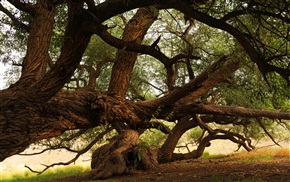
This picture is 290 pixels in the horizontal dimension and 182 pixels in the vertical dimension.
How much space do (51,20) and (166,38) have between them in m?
6.08

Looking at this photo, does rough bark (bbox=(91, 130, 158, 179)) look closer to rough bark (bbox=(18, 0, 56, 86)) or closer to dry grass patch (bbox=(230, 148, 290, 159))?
rough bark (bbox=(18, 0, 56, 86))

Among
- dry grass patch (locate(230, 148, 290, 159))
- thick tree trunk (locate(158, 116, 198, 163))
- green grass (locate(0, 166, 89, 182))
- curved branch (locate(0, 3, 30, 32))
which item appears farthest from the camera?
dry grass patch (locate(230, 148, 290, 159))

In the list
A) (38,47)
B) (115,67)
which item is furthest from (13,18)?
(115,67)

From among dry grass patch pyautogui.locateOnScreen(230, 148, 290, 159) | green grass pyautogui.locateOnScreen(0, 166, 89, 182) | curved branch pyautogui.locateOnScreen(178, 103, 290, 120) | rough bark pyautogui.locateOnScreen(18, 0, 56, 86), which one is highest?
rough bark pyautogui.locateOnScreen(18, 0, 56, 86)

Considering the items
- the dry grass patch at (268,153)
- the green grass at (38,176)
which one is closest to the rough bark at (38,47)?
the green grass at (38,176)

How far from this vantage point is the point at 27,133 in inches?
227

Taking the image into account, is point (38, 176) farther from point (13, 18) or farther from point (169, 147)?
point (13, 18)

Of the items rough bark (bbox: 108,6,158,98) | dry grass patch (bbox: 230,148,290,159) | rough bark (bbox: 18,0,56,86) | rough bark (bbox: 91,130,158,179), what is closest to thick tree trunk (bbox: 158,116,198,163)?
dry grass patch (bbox: 230,148,290,159)

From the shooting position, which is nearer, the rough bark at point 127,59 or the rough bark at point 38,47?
the rough bark at point 38,47

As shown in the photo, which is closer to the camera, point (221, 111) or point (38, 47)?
point (38, 47)

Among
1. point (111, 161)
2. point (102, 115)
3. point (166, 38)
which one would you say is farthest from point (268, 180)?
point (166, 38)

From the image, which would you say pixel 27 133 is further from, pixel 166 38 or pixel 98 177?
pixel 166 38

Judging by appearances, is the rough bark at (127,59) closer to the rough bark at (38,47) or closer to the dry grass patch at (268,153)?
the rough bark at (38,47)

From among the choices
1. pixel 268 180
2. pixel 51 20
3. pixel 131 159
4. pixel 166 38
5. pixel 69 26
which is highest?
pixel 166 38
